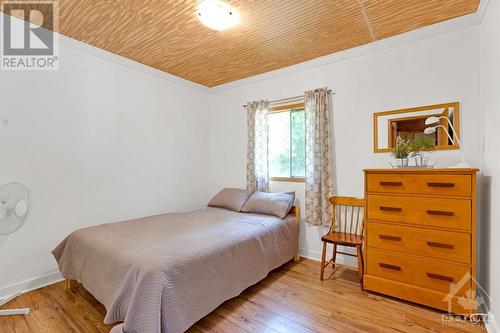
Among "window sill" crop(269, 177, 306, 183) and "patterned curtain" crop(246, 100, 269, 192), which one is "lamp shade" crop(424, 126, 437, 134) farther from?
"patterned curtain" crop(246, 100, 269, 192)

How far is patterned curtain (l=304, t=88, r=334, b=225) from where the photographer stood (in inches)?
114

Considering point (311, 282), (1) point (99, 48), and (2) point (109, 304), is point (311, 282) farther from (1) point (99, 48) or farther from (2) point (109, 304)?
(1) point (99, 48)

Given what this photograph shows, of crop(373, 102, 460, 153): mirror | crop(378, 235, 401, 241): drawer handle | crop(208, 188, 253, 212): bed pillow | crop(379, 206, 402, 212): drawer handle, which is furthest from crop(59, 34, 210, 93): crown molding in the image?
crop(378, 235, 401, 241): drawer handle

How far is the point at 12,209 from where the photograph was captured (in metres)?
1.87

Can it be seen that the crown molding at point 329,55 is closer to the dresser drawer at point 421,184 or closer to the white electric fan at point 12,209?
the dresser drawer at point 421,184

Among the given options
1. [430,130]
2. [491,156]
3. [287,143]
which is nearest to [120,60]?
[287,143]

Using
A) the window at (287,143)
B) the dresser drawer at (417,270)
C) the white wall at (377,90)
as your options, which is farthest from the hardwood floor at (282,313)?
the window at (287,143)

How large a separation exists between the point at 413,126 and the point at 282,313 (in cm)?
219

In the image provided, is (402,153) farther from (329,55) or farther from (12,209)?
(12,209)

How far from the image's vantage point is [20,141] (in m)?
2.25

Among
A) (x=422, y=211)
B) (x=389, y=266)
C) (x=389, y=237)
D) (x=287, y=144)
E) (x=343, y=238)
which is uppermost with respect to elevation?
(x=287, y=144)

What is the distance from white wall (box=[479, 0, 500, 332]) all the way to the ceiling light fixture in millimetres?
1960

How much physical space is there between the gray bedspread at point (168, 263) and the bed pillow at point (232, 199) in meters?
0.54

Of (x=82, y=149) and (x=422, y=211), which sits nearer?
(x=422, y=211)
